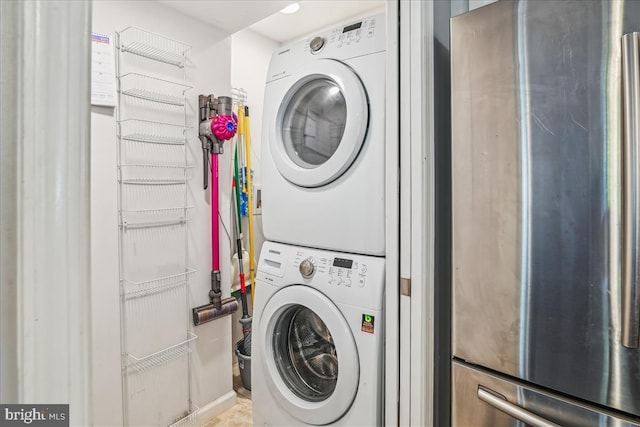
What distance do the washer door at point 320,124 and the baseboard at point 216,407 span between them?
59.8 inches

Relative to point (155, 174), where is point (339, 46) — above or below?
above

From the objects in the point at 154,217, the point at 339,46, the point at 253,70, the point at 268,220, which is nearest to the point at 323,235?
the point at 268,220

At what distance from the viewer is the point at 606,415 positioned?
2.70 feet

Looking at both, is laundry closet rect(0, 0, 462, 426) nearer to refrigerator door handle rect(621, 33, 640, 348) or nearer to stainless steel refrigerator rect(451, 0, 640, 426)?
stainless steel refrigerator rect(451, 0, 640, 426)

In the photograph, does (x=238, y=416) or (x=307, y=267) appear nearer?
(x=307, y=267)

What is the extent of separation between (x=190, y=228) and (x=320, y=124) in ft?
3.18

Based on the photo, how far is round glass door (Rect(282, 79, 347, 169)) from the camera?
5.00 ft

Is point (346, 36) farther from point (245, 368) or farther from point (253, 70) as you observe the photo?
point (245, 368)

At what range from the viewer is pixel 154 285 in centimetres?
180

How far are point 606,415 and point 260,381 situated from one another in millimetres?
1347

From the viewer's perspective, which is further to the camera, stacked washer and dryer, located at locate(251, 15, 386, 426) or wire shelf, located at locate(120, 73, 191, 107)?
wire shelf, located at locate(120, 73, 191, 107)

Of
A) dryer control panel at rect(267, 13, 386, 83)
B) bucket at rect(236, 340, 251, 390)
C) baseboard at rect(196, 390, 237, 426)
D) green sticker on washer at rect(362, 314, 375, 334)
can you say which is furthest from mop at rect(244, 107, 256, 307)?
green sticker on washer at rect(362, 314, 375, 334)

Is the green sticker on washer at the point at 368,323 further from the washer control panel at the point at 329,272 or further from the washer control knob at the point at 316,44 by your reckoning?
the washer control knob at the point at 316,44

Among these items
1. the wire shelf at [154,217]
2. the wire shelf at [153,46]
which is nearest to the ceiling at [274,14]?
the wire shelf at [153,46]
